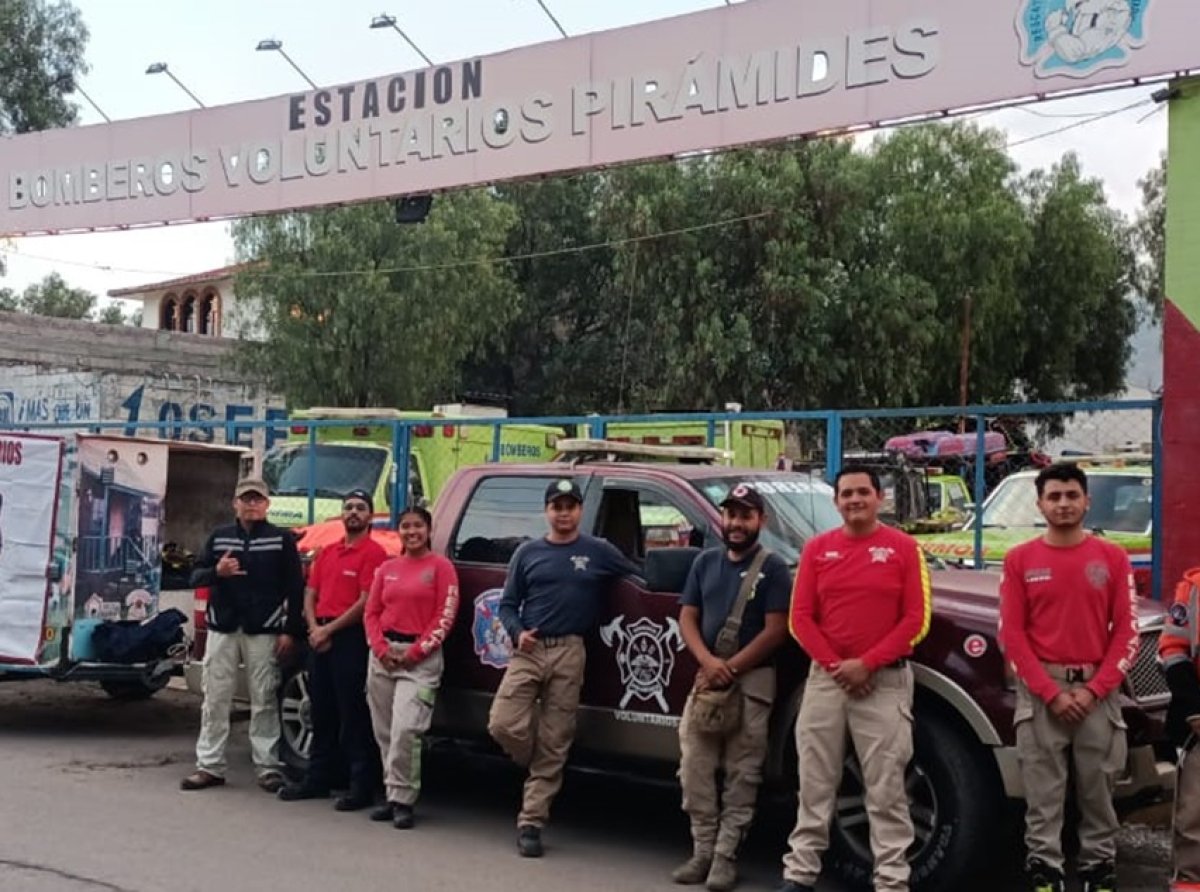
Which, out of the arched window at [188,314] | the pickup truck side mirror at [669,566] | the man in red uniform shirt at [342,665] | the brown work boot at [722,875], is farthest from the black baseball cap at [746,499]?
the arched window at [188,314]

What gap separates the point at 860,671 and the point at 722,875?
1198 mm

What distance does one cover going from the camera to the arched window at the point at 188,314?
47.8 m

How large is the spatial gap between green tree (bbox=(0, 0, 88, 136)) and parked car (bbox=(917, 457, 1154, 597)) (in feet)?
87.4

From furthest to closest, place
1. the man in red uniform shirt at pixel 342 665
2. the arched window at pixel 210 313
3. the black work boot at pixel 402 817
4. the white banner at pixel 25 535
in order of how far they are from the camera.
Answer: the arched window at pixel 210 313 < the white banner at pixel 25 535 < the man in red uniform shirt at pixel 342 665 < the black work boot at pixel 402 817

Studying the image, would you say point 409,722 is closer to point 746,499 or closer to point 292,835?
point 292,835

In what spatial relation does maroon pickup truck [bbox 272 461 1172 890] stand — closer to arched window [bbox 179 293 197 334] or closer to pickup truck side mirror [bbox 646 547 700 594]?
pickup truck side mirror [bbox 646 547 700 594]

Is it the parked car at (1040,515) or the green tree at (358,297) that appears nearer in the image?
the parked car at (1040,515)

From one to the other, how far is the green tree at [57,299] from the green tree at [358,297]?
41.3m

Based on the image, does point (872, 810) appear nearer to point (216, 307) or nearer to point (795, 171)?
point (795, 171)

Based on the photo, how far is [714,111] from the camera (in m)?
10.4

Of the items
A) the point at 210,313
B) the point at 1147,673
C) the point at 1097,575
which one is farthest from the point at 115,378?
the point at 1097,575

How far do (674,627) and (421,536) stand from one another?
151 cm

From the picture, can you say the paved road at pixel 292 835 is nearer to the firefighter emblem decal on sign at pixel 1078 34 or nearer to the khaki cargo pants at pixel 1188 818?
the khaki cargo pants at pixel 1188 818

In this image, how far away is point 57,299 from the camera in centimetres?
6475
